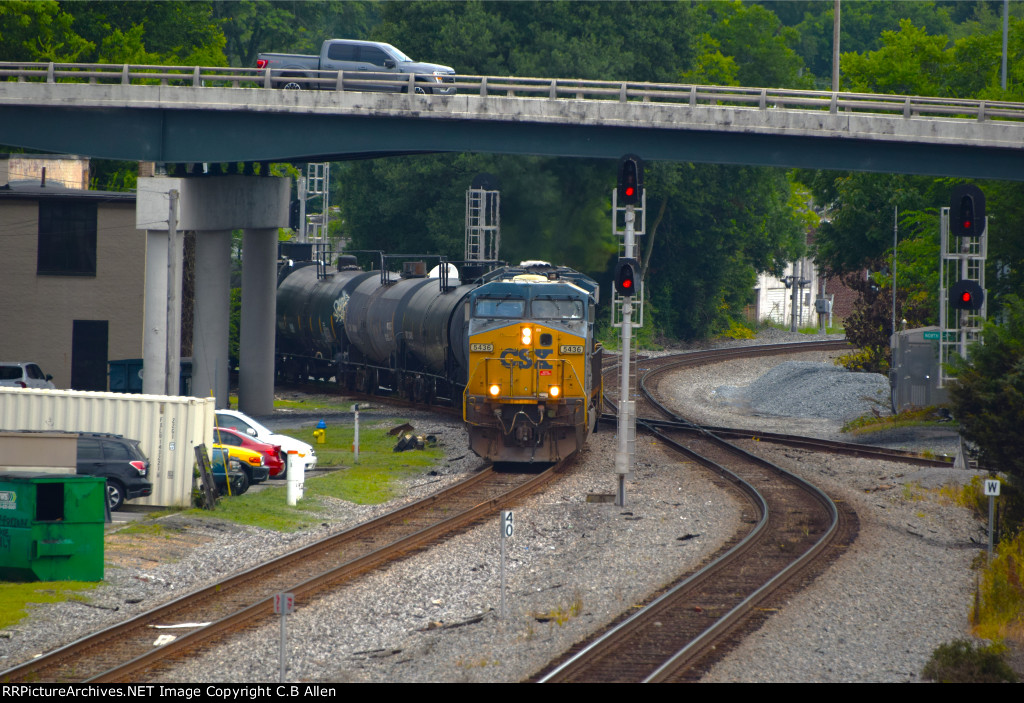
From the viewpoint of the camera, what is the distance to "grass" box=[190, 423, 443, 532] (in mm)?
22109

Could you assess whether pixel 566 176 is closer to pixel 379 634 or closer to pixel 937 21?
pixel 379 634

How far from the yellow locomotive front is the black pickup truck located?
30.3 ft

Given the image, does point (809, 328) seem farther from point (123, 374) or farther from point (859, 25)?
point (123, 374)

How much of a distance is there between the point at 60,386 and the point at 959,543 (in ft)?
98.3

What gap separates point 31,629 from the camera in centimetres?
1494

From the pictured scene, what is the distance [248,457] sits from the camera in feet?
84.4

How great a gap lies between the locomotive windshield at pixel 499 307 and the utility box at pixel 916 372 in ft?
52.9

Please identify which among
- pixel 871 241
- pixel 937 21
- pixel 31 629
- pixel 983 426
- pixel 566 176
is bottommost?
pixel 31 629

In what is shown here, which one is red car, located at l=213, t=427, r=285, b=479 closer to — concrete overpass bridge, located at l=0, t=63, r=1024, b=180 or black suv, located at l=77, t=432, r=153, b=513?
black suv, located at l=77, t=432, r=153, b=513

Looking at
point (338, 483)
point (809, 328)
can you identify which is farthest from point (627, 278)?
point (809, 328)

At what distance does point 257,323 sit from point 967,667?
102 ft

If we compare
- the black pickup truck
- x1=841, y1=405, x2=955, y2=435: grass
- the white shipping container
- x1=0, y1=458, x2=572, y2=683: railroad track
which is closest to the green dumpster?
x1=0, y1=458, x2=572, y2=683: railroad track
